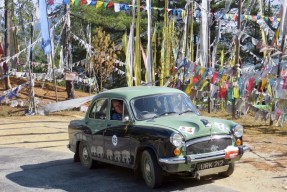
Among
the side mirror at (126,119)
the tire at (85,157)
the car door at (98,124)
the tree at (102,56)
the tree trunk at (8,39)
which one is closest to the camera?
the side mirror at (126,119)

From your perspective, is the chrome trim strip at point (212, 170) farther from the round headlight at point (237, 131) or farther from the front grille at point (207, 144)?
the round headlight at point (237, 131)

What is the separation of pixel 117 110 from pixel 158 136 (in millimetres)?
1578

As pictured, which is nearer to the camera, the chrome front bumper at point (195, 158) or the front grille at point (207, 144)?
the chrome front bumper at point (195, 158)

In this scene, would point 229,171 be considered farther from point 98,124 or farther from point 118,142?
point 98,124

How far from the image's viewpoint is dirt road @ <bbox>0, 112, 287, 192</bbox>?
24.5 ft

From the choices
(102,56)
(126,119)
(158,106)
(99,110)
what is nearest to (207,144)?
(158,106)

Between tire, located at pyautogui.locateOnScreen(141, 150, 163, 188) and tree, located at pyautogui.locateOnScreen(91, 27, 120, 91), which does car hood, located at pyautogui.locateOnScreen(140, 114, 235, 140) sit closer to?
tire, located at pyautogui.locateOnScreen(141, 150, 163, 188)

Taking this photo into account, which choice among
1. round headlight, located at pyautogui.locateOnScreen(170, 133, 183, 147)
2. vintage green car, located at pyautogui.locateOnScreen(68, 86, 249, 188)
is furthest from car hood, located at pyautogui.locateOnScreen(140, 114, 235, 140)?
round headlight, located at pyautogui.locateOnScreen(170, 133, 183, 147)

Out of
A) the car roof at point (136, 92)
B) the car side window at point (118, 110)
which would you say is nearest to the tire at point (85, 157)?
the car side window at point (118, 110)

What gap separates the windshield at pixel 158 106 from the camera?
7.87m

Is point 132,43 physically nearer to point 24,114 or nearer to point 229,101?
point 229,101

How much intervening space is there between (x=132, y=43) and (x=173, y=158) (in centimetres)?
→ 1165

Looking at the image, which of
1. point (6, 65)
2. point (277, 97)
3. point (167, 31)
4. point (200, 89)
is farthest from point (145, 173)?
point (6, 65)

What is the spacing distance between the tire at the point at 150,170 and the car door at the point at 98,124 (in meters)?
1.38
